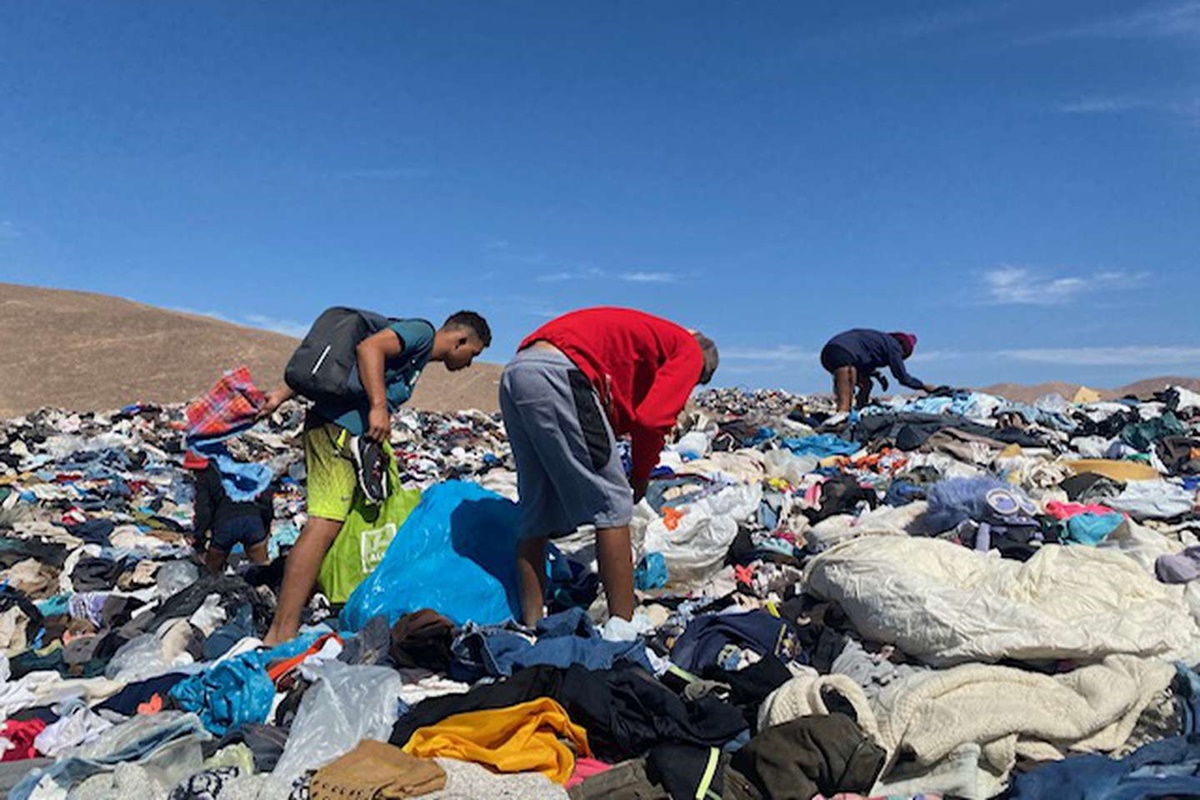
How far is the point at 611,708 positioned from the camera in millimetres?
2469

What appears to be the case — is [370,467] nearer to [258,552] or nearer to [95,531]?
[258,552]

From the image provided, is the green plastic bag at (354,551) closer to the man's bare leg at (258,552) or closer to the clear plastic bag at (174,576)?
the clear plastic bag at (174,576)

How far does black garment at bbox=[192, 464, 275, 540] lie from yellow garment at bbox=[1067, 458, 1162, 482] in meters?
5.08

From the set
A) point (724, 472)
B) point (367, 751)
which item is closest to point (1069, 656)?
point (367, 751)

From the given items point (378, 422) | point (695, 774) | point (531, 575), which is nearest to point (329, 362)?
point (378, 422)

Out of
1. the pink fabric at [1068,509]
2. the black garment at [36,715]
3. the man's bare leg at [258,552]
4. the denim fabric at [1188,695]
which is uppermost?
the pink fabric at [1068,509]

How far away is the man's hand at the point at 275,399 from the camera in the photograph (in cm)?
405

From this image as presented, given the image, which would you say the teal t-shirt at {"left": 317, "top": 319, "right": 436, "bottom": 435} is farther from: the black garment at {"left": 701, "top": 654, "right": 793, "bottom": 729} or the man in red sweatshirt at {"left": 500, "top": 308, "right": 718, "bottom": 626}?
the black garment at {"left": 701, "top": 654, "right": 793, "bottom": 729}

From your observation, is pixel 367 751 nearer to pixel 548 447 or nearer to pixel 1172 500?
pixel 548 447

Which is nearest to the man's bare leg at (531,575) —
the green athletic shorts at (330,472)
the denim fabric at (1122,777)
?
the green athletic shorts at (330,472)

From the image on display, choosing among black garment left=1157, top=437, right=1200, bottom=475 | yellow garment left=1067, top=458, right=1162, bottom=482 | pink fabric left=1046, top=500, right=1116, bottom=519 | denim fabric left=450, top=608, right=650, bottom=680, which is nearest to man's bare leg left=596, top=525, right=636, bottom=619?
denim fabric left=450, top=608, right=650, bottom=680

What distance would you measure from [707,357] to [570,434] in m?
0.77

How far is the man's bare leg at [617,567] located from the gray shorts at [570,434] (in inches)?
1.8

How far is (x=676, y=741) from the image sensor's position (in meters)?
2.35
